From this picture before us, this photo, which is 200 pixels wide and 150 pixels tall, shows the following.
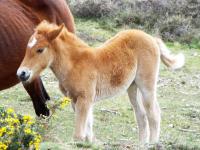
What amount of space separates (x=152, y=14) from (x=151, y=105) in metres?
8.91

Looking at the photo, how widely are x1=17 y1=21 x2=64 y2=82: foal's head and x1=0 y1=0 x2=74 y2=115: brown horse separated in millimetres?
1445

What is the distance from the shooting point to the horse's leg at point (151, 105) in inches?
245

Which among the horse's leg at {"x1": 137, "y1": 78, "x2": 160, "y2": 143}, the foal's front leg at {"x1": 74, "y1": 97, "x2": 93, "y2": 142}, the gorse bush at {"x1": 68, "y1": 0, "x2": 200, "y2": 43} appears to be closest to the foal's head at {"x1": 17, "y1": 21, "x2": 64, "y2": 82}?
the foal's front leg at {"x1": 74, "y1": 97, "x2": 93, "y2": 142}

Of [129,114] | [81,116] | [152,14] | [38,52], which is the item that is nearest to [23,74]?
[38,52]

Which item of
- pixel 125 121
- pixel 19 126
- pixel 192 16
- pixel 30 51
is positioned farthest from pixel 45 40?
pixel 192 16

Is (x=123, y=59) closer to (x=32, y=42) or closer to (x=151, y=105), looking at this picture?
(x=151, y=105)

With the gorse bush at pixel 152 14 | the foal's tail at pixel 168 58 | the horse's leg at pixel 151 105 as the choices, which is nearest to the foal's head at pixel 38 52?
the horse's leg at pixel 151 105

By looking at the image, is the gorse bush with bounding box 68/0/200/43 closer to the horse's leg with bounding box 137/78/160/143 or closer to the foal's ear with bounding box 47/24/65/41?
the horse's leg with bounding box 137/78/160/143

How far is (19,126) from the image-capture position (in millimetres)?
4180

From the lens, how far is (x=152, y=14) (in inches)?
591

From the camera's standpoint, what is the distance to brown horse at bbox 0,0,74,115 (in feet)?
22.4

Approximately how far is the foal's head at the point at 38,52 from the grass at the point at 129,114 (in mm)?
538

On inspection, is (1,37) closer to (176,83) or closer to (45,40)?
(45,40)

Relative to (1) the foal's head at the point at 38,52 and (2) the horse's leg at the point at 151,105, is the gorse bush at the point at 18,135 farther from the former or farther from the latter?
(2) the horse's leg at the point at 151,105
